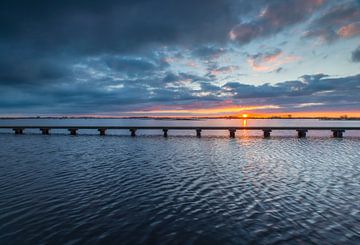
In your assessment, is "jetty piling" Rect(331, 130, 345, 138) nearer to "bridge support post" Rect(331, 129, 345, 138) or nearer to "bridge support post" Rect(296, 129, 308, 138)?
"bridge support post" Rect(331, 129, 345, 138)

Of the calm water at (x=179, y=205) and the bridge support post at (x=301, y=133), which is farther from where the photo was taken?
the bridge support post at (x=301, y=133)

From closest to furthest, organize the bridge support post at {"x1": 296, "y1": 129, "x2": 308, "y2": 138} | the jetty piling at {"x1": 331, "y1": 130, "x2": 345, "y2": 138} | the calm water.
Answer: the calm water → the jetty piling at {"x1": 331, "y1": 130, "x2": 345, "y2": 138} → the bridge support post at {"x1": 296, "y1": 129, "x2": 308, "y2": 138}

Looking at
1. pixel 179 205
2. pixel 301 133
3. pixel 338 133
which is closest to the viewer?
pixel 179 205

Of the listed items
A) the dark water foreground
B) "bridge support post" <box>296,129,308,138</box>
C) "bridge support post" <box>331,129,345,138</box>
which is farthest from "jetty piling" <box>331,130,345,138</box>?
the dark water foreground

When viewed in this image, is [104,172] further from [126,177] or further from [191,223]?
[191,223]

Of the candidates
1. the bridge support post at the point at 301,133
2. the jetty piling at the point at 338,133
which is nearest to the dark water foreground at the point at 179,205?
the bridge support post at the point at 301,133

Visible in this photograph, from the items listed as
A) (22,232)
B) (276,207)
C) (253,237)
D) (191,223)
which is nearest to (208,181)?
(276,207)

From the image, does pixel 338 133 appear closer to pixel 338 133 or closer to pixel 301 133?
pixel 338 133

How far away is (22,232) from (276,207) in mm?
9888

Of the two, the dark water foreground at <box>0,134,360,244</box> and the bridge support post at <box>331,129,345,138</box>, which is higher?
the bridge support post at <box>331,129,345,138</box>

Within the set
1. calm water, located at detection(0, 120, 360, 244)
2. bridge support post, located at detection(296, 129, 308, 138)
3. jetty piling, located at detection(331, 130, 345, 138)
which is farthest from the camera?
bridge support post, located at detection(296, 129, 308, 138)

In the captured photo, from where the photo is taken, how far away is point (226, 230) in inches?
314

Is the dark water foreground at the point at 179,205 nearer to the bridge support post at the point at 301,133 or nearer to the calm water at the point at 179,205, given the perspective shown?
the calm water at the point at 179,205

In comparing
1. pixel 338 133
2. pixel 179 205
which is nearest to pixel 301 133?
pixel 338 133
